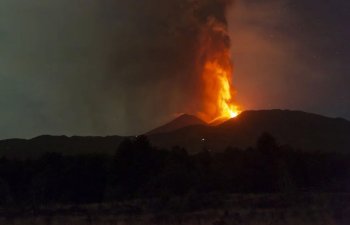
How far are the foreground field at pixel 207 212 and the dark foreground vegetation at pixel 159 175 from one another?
8.17 meters

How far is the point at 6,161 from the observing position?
9031cm

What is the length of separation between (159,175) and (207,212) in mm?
22916

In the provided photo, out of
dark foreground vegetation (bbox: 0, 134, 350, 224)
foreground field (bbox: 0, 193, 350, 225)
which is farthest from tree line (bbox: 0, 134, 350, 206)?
foreground field (bbox: 0, 193, 350, 225)

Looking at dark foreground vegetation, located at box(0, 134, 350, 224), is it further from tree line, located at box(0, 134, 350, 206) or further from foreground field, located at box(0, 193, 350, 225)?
foreground field, located at box(0, 193, 350, 225)

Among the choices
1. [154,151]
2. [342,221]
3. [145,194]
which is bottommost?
[342,221]

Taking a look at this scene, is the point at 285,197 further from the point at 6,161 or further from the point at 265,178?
the point at 6,161

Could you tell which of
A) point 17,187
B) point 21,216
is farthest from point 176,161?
point 21,216

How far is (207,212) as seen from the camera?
53.4 m

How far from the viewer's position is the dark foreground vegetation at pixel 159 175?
73.3m

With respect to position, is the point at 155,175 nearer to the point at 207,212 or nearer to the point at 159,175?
the point at 159,175

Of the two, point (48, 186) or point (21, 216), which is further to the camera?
point (48, 186)

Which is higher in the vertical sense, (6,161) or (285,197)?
(6,161)

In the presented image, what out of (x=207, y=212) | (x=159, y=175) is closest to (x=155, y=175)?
(x=159, y=175)

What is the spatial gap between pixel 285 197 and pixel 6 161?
46176 mm
